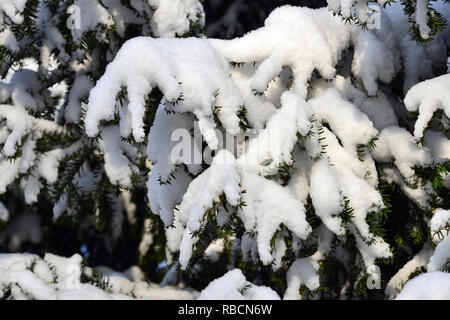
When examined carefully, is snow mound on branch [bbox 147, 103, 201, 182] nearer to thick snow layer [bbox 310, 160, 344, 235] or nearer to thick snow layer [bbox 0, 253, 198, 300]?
thick snow layer [bbox 310, 160, 344, 235]

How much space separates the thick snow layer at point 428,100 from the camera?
2437 millimetres

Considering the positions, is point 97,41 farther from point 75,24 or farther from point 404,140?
point 404,140

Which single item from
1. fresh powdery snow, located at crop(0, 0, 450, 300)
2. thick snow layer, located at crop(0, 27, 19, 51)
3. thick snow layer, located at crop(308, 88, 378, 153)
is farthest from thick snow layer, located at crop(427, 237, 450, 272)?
thick snow layer, located at crop(0, 27, 19, 51)

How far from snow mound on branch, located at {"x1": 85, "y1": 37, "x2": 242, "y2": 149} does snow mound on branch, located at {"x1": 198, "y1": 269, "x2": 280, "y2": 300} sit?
0.69m

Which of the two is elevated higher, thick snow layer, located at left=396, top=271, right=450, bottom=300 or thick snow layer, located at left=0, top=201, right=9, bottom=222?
thick snow layer, located at left=396, top=271, right=450, bottom=300

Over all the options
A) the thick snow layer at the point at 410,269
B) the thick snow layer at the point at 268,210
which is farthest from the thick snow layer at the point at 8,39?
the thick snow layer at the point at 410,269

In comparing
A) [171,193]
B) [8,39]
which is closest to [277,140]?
[171,193]

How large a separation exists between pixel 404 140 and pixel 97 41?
2222mm

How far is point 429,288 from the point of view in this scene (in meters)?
1.68

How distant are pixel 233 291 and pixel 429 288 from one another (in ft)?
2.35

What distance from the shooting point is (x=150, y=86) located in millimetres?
2443

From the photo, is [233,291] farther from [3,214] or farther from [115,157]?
[3,214]

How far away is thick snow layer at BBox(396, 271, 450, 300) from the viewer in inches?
65.3

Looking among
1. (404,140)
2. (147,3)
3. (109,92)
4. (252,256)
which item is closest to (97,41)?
(147,3)
